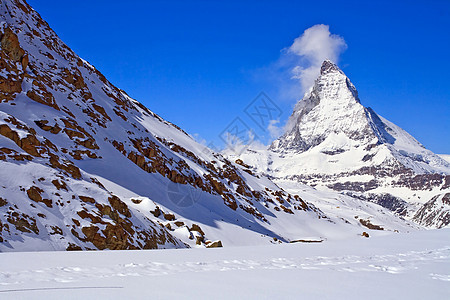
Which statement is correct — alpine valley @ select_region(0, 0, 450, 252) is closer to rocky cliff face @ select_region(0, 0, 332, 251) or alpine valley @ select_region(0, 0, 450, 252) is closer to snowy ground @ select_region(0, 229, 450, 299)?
rocky cliff face @ select_region(0, 0, 332, 251)

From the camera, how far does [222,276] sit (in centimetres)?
912

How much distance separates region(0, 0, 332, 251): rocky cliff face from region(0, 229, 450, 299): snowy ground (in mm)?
9791

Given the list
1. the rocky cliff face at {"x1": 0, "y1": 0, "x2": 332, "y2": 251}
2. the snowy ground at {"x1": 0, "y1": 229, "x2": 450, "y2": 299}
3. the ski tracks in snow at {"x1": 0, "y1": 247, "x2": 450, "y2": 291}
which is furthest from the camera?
the rocky cliff face at {"x1": 0, "y1": 0, "x2": 332, "y2": 251}

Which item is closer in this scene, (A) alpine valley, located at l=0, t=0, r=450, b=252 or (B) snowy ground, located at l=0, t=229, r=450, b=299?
(B) snowy ground, located at l=0, t=229, r=450, b=299

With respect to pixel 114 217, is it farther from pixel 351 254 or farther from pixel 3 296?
pixel 3 296

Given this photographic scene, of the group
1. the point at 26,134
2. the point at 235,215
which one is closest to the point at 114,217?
the point at 26,134

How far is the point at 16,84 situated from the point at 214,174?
4700 cm

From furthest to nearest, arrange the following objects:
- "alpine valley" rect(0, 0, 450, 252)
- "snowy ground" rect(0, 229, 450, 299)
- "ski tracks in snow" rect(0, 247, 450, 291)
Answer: "alpine valley" rect(0, 0, 450, 252) < "ski tracks in snow" rect(0, 247, 450, 291) < "snowy ground" rect(0, 229, 450, 299)

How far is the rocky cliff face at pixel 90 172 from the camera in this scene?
74.3 feet

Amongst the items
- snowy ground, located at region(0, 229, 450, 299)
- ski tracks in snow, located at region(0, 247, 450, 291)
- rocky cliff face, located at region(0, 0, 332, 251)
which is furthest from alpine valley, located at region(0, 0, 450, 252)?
ski tracks in snow, located at region(0, 247, 450, 291)

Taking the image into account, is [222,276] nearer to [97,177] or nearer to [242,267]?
[242,267]

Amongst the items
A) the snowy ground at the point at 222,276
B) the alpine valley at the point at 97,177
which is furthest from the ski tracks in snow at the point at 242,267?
Answer: the alpine valley at the point at 97,177

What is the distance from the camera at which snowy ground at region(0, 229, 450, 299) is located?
23.2ft

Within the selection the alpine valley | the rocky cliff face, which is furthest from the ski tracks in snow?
the alpine valley
